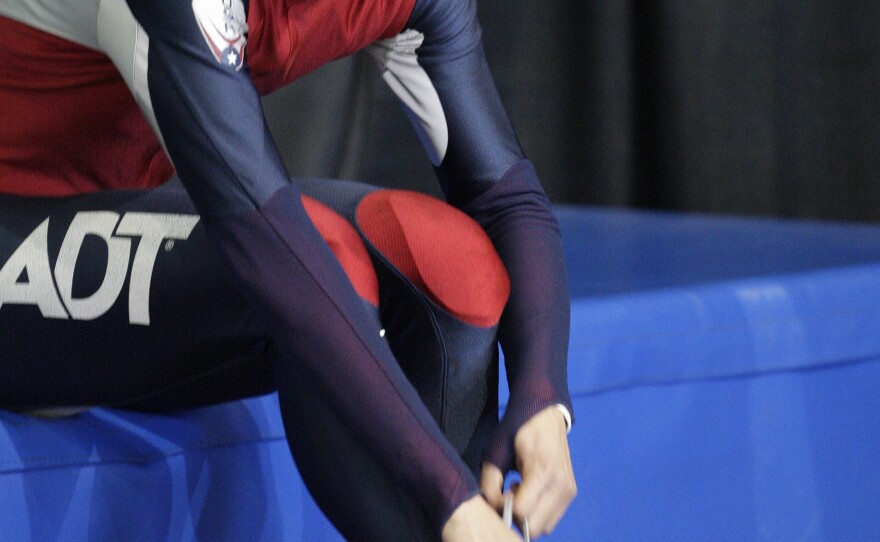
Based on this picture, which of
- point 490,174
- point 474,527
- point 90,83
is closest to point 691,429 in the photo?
point 490,174

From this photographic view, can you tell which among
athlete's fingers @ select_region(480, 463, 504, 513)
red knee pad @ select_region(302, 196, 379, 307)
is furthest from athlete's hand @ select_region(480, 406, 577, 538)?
red knee pad @ select_region(302, 196, 379, 307)

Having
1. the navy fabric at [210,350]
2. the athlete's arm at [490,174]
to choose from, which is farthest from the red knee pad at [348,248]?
the athlete's arm at [490,174]

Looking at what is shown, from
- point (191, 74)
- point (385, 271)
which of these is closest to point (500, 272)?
point (385, 271)

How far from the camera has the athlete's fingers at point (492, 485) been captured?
0.61 metres

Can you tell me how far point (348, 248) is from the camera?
2.02 ft

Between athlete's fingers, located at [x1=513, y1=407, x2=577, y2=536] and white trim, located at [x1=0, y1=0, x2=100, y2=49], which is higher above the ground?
white trim, located at [x1=0, y1=0, x2=100, y2=49]

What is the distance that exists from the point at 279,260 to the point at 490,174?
0.25m

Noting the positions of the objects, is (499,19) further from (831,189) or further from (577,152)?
(831,189)

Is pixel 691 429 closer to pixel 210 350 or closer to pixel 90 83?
pixel 210 350

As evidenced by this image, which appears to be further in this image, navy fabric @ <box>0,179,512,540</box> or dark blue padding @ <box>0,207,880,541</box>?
dark blue padding @ <box>0,207,880,541</box>

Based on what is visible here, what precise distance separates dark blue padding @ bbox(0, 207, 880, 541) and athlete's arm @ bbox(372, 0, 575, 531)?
0.70ft

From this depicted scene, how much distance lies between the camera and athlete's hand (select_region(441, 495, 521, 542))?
555 millimetres

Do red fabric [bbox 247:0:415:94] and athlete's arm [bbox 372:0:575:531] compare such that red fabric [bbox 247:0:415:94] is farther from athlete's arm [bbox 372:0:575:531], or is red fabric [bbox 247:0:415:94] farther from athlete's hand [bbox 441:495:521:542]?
athlete's hand [bbox 441:495:521:542]

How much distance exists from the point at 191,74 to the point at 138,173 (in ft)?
0.87
